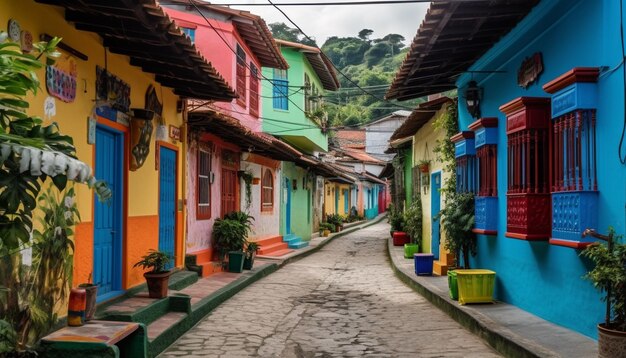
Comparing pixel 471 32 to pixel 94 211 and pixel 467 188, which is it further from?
pixel 94 211

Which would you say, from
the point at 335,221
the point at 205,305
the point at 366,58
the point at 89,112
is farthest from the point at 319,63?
the point at 366,58

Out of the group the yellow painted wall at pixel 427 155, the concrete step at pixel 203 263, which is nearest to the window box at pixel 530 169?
the yellow painted wall at pixel 427 155

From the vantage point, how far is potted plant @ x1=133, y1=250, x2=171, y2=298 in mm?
7855

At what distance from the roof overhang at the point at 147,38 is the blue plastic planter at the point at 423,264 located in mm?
5572

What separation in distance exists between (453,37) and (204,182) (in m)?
6.20

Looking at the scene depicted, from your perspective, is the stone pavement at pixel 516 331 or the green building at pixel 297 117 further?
the green building at pixel 297 117

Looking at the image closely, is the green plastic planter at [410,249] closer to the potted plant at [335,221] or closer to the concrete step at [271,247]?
the concrete step at [271,247]

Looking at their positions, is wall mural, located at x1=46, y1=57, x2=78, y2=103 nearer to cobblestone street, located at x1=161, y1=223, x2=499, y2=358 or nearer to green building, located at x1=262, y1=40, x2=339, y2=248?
cobblestone street, located at x1=161, y1=223, x2=499, y2=358

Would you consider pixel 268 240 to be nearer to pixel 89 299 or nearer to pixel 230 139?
pixel 230 139

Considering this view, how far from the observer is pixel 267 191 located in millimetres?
18734

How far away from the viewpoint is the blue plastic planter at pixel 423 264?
1239 centimetres

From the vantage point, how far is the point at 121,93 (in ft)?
25.0

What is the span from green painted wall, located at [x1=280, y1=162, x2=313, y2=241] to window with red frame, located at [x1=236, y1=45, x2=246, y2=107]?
189 inches

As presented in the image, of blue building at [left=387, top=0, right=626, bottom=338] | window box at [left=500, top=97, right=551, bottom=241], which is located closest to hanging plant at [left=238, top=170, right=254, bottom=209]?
blue building at [left=387, top=0, right=626, bottom=338]
